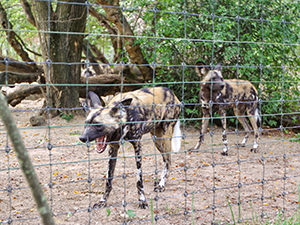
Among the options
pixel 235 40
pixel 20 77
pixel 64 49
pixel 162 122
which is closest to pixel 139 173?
pixel 162 122

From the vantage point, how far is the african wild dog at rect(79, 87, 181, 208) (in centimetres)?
310

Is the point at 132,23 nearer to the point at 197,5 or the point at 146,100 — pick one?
the point at 197,5

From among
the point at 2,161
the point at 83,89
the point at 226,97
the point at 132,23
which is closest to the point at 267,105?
the point at 226,97

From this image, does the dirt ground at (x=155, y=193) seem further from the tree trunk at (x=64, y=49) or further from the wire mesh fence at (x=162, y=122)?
the tree trunk at (x=64, y=49)

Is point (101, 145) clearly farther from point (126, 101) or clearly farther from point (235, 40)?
point (235, 40)

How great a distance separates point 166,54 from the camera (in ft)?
23.4

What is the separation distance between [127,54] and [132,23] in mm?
1087

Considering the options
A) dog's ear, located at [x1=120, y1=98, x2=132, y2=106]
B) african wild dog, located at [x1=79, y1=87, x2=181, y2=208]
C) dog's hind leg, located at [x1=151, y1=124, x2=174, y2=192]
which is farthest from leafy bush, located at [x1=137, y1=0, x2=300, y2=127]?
dog's ear, located at [x1=120, y1=98, x2=132, y2=106]

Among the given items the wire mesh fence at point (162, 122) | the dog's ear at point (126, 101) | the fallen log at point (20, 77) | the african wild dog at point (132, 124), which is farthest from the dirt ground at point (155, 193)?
the fallen log at point (20, 77)

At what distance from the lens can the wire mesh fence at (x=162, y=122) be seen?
316cm

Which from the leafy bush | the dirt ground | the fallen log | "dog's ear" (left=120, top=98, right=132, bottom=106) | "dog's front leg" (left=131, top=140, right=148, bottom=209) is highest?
the leafy bush

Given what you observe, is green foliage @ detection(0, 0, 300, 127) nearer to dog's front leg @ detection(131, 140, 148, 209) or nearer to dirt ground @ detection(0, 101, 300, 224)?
dirt ground @ detection(0, 101, 300, 224)

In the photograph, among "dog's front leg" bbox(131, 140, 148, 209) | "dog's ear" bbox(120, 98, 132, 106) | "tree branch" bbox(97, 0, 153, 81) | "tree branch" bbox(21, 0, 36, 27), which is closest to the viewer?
"dog's ear" bbox(120, 98, 132, 106)

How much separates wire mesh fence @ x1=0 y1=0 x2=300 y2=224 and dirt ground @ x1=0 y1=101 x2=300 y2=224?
2 cm
